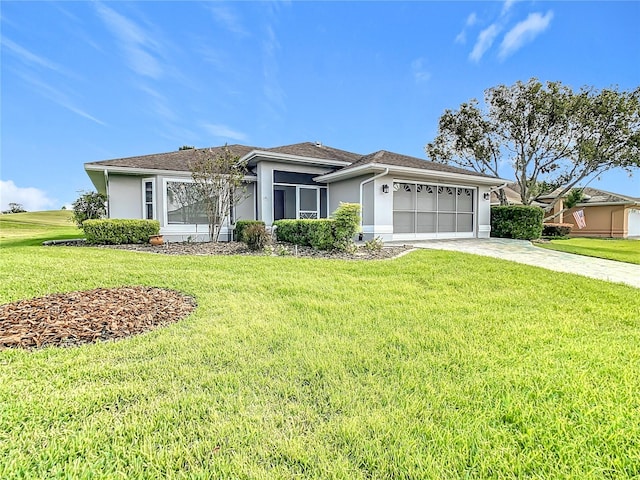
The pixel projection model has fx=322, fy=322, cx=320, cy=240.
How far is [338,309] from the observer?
4613 millimetres

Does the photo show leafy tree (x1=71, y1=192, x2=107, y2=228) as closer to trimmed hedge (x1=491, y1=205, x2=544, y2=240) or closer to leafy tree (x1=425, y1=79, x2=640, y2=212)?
trimmed hedge (x1=491, y1=205, x2=544, y2=240)

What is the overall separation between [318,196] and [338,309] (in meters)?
11.3

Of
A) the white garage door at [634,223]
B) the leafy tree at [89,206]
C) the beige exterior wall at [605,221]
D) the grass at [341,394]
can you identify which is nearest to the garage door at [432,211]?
the grass at [341,394]

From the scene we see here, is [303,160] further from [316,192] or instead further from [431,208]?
[431,208]

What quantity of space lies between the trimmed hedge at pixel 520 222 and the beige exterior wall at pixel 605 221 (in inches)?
542

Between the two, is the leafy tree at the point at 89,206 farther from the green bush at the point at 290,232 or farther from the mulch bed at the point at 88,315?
the mulch bed at the point at 88,315

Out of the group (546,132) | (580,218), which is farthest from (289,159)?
(580,218)

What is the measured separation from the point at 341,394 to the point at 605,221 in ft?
108

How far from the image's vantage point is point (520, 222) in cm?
1595

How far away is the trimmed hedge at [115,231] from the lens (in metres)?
11.0

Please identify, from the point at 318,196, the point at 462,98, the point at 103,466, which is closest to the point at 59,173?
the point at 318,196

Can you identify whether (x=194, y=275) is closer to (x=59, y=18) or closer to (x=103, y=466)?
(x=103, y=466)

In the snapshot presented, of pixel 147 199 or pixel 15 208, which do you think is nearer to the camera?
pixel 147 199

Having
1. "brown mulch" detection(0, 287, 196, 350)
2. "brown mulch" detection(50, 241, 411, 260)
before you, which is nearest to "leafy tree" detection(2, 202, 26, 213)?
"brown mulch" detection(50, 241, 411, 260)
